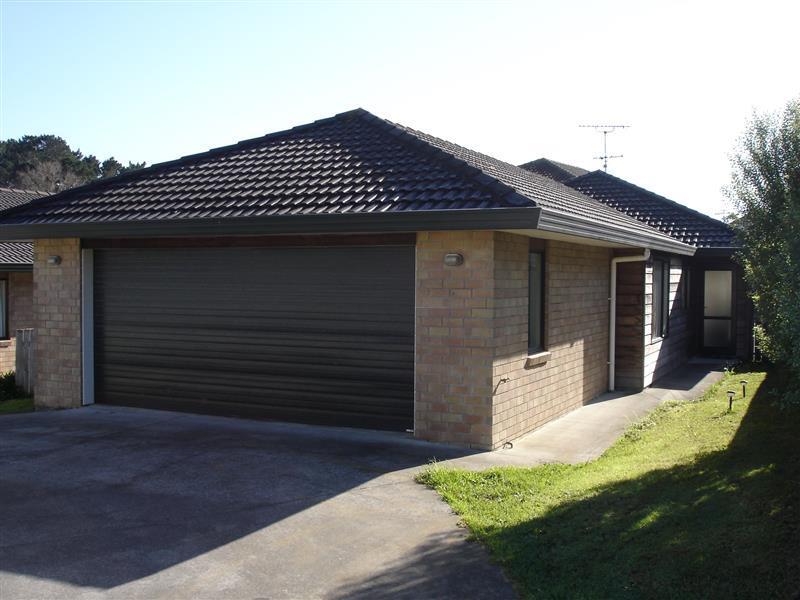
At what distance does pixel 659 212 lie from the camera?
20250 millimetres

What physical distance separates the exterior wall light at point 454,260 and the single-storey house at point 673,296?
5.99 meters

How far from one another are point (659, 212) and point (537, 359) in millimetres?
11252

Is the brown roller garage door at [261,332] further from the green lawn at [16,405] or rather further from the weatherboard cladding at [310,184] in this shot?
the green lawn at [16,405]

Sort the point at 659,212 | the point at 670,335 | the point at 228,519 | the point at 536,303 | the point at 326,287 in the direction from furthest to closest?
the point at 659,212, the point at 670,335, the point at 536,303, the point at 326,287, the point at 228,519

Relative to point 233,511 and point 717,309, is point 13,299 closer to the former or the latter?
point 233,511

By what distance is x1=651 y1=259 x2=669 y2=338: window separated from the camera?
50.8 ft

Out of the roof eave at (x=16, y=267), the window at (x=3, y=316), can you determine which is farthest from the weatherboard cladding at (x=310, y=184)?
the window at (x=3, y=316)

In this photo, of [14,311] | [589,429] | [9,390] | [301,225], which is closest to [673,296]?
[589,429]

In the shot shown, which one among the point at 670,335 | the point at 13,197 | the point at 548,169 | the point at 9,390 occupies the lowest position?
the point at 9,390

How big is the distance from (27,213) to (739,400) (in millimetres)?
11028

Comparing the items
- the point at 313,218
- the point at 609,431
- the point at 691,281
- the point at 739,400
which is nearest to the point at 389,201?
the point at 313,218

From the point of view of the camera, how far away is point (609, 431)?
10633 mm

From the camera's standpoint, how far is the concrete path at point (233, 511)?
17.9ft

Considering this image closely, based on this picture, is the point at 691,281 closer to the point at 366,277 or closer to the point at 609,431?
the point at 609,431
